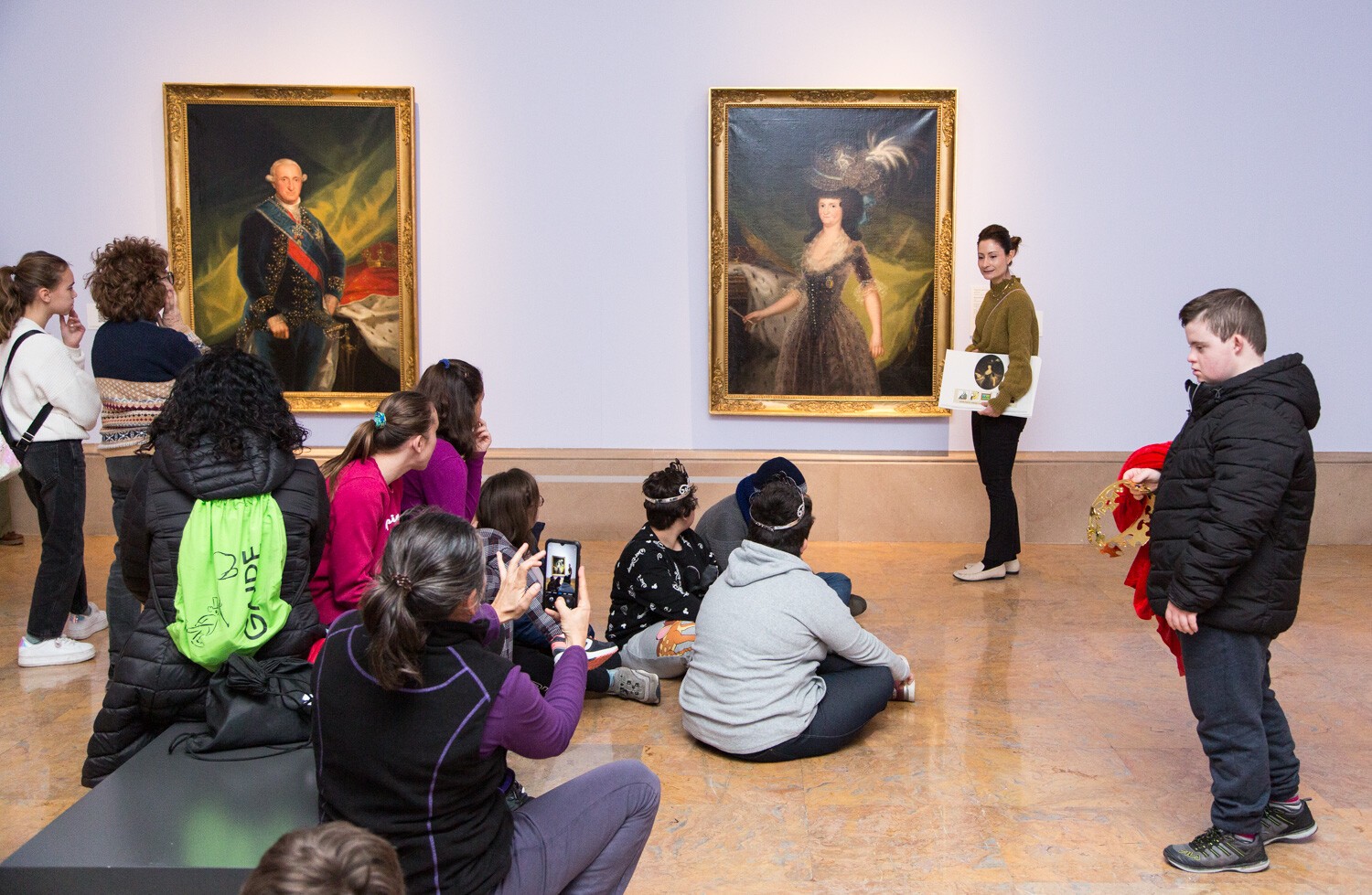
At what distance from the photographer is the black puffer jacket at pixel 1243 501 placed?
354cm

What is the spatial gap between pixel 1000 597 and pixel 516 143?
4.61 meters

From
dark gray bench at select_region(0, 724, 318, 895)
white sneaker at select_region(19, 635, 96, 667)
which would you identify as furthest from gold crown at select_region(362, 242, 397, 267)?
dark gray bench at select_region(0, 724, 318, 895)

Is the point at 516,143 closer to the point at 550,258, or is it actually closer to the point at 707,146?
the point at 550,258

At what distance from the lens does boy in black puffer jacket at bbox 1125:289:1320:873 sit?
3555 millimetres

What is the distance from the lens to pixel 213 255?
8.56 meters

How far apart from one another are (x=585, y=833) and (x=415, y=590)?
33.1 inches

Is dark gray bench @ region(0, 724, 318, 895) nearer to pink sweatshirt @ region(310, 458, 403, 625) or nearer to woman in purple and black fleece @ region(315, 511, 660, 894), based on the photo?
woman in purple and black fleece @ region(315, 511, 660, 894)

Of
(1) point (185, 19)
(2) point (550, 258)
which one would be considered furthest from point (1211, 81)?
(1) point (185, 19)

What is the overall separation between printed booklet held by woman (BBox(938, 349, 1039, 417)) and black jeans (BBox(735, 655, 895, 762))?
10.7 ft

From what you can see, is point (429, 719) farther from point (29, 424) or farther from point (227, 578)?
point (29, 424)

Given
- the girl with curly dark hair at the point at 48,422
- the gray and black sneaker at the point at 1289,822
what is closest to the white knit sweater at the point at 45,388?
the girl with curly dark hair at the point at 48,422

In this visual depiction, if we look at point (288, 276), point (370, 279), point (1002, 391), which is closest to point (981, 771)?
point (1002, 391)

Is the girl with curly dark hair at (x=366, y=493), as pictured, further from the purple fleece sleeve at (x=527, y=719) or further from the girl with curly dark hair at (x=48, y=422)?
the girl with curly dark hair at (x=48, y=422)

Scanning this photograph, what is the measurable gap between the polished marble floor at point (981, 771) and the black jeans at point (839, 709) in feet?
0.20
